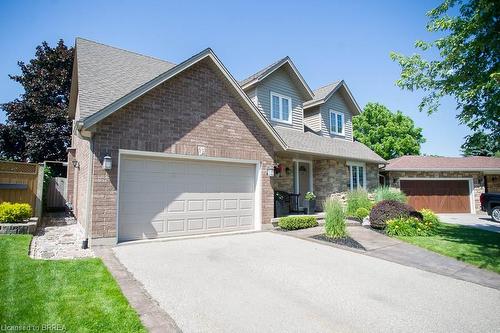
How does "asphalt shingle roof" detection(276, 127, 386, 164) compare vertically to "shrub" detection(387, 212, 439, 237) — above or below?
above

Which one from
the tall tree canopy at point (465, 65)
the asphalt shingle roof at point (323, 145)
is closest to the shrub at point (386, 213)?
the tall tree canopy at point (465, 65)

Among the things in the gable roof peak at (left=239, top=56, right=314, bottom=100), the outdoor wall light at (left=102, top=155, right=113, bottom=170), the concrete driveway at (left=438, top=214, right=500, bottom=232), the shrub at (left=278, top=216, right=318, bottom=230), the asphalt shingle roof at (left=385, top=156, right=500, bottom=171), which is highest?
the gable roof peak at (left=239, top=56, right=314, bottom=100)

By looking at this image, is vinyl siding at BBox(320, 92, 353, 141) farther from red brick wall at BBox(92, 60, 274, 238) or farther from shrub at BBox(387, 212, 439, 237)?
shrub at BBox(387, 212, 439, 237)

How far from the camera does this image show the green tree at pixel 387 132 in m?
37.3

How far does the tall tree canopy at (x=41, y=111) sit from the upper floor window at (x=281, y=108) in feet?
56.3

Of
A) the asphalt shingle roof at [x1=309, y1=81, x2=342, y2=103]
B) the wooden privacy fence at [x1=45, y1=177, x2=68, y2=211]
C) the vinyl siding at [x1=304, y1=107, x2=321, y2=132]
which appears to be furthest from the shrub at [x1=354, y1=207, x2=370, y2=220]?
the wooden privacy fence at [x1=45, y1=177, x2=68, y2=211]

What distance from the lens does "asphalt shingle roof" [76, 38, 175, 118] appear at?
8.71 meters

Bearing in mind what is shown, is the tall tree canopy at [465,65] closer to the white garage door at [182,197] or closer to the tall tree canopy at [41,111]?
the white garage door at [182,197]

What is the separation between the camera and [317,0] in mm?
10398

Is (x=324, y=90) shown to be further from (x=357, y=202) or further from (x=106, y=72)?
(x=106, y=72)

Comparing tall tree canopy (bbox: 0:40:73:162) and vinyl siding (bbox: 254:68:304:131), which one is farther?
tall tree canopy (bbox: 0:40:73:162)

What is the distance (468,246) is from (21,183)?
15241 mm

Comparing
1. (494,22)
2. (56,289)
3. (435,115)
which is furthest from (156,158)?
(494,22)

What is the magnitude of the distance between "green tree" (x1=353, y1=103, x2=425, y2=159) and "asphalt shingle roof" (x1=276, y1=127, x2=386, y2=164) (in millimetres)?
21030
